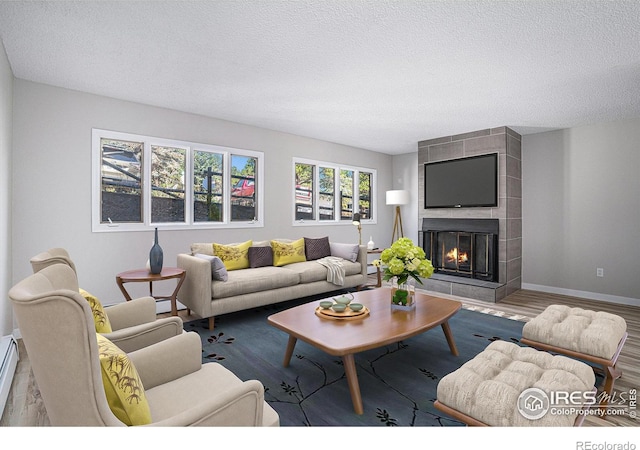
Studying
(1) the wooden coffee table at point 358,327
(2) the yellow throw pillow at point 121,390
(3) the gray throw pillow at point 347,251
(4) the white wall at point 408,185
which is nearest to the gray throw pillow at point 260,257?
(3) the gray throw pillow at point 347,251

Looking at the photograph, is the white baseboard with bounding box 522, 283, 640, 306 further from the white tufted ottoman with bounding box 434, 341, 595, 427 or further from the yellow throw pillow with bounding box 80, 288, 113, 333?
the yellow throw pillow with bounding box 80, 288, 113, 333

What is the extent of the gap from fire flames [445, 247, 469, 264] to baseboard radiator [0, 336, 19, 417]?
5.46 meters

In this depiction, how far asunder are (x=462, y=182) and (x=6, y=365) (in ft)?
18.5

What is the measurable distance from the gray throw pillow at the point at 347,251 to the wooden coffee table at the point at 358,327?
1.79 m

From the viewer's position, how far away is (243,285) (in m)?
3.57

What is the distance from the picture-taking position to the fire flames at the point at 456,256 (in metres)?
5.36

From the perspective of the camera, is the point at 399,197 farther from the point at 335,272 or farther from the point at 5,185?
the point at 5,185

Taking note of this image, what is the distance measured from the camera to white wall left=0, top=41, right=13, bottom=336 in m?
2.65

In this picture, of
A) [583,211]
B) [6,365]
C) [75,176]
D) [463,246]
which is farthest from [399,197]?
[6,365]

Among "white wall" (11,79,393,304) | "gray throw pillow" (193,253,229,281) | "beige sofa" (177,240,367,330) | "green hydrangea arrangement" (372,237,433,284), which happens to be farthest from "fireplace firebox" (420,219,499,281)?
"gray throw pillow" (193,253,229,281)

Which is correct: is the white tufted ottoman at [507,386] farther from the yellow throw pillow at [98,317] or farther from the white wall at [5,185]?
the white wall at [5,185]

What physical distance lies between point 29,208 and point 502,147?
5.95m

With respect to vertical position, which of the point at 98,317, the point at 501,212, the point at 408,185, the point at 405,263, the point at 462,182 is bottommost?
the point at 98,317

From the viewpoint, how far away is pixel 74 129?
3.54 meters
